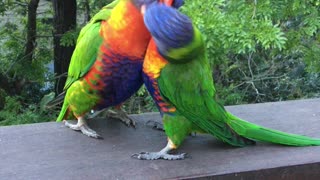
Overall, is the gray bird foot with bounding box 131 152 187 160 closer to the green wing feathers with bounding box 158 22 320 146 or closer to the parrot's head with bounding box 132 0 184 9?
the green wing feathers with bounding box 158 22 320 146

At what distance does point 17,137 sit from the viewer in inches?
45.9

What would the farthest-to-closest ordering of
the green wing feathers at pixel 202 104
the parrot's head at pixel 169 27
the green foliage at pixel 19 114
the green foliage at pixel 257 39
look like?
the green foliage at pixel 19 114
the green foliage at pixel 257 39
the green wing feathers at pixel 202 104
the parrot's head at pixel 169 27

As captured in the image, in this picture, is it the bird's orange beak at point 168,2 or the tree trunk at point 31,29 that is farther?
the tree trunk at point 31,29

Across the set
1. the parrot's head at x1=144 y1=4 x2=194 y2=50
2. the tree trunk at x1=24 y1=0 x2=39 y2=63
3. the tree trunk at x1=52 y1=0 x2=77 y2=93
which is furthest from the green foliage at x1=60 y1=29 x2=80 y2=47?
the parrot's head at x1=144 y1=4 x2=194 y2=50

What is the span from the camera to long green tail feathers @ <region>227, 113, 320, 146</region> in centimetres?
109

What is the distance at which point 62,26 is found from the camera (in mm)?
2949

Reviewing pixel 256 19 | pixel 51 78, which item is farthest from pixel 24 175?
pixel 51 78

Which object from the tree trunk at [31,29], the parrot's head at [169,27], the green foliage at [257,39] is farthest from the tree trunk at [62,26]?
the parrot's head at [169,27]

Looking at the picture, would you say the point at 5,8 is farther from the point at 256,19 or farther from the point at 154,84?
the point at 154,84

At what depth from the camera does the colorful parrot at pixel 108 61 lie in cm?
106

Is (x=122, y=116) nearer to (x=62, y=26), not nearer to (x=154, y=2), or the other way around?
(x=154, y=2)

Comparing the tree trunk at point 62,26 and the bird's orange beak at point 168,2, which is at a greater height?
the bird's orange beak at point 168,2

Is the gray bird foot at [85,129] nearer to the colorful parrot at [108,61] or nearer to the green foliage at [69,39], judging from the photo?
the colorful parrot at [108,61]

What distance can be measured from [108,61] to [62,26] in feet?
6.33
